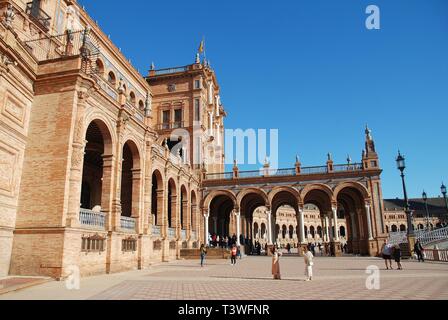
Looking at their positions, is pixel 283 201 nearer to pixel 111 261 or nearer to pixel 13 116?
pixel 111 261

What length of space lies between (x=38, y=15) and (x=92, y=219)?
44.4ft

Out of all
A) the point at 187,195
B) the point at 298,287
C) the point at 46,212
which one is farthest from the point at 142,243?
the point at 187,195

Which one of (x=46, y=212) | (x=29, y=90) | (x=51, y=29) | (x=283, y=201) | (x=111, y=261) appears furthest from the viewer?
(x=283, y=201)

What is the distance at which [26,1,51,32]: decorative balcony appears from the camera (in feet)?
61.9

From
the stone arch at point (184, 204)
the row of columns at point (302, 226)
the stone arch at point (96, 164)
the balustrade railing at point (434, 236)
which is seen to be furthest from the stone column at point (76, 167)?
the balustrade railing at point (434, 236)

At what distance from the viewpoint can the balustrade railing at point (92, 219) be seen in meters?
14.0

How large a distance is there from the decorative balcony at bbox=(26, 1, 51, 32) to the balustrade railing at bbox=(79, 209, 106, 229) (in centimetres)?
1217

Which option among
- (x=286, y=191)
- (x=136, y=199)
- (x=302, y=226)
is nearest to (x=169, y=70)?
(x=286, y=191)

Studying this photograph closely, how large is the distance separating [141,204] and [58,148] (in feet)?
21.7

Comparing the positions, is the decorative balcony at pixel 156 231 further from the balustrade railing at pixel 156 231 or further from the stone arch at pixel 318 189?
the stone arch at pixel 318 189

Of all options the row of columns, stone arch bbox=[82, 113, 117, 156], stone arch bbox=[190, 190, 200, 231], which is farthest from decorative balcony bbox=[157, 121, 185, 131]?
stone arch bbox=[82, 113, 117, 156]

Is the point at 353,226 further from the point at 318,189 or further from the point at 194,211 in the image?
the point at 194,211

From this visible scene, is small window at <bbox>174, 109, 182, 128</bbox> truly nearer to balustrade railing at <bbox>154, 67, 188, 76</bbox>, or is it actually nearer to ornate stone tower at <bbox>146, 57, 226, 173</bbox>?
ornate stone tower at <bbox>146, 57, 226, 173</bbox>

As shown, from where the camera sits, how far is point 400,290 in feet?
31.0
